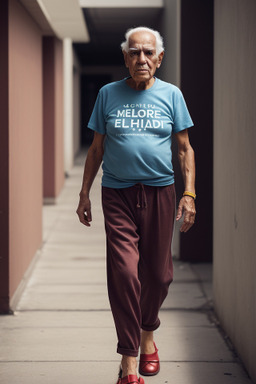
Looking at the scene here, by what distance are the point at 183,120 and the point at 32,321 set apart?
2181 millimetres

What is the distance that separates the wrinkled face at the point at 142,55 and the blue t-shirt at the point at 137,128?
10 centimetres

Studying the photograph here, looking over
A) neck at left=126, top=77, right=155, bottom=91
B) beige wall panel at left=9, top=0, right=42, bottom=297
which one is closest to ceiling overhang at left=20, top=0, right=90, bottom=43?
beige wall panel at left=9, top=0, right=42, bottom=297

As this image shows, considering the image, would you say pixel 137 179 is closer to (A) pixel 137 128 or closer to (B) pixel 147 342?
(A) pixel 137 128

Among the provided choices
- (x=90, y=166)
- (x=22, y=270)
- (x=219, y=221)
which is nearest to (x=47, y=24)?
(x=22, y=270)

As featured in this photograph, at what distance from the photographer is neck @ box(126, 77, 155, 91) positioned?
3.57 metres

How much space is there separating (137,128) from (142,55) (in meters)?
0.37

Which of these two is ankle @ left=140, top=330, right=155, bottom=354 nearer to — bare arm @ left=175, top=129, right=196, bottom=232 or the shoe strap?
the shoe strap

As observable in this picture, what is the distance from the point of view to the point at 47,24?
699 centimetres

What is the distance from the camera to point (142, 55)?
11.4 feet

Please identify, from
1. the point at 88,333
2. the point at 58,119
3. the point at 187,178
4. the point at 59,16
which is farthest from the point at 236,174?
the point at 58,119

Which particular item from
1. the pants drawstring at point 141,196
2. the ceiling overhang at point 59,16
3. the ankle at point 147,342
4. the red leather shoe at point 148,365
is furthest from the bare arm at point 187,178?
the ceiling overhang at point 59,16

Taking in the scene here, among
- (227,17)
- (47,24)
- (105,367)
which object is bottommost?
(105,367)

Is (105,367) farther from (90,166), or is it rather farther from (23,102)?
(23,102)

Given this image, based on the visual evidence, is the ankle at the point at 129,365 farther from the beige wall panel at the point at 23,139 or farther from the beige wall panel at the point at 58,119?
the beige wall panel at the point at 58,119
